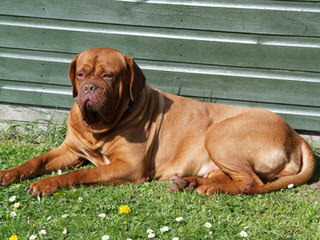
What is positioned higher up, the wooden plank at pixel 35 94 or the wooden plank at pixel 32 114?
the wooden plank at pixel 35 94

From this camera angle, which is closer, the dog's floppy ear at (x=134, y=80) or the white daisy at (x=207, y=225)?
the white daisy at (x=207, y=225)

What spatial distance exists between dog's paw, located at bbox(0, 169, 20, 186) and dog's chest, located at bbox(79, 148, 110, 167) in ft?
2.40

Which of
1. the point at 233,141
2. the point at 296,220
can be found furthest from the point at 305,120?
the point at 296,220

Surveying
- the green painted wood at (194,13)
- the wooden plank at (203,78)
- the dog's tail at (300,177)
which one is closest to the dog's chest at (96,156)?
the wooden plank at (203,78)

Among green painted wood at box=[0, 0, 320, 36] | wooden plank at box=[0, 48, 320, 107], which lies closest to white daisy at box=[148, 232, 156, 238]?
wooden plank at box=[0, 48, 320, 107]

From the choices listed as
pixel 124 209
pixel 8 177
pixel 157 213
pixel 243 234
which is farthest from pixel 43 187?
pixel 243 234

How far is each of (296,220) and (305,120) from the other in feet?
6.41

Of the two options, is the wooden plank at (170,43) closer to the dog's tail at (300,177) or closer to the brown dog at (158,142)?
the brown dog at (158,142)

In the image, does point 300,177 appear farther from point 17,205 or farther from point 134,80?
point 17,205

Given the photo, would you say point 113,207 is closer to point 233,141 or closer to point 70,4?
point 233,141

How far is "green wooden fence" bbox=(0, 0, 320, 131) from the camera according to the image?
19.5ft

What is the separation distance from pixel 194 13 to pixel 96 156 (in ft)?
6.33

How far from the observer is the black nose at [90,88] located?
486 cm

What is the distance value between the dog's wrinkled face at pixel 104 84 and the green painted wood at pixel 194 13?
3.68ft
